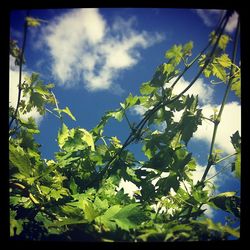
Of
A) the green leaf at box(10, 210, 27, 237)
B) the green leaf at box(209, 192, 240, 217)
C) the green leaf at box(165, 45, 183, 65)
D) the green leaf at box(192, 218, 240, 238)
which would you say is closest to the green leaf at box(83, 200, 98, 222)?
the green leaf at box(10, 210, 27, 237)

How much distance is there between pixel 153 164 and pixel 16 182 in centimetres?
51

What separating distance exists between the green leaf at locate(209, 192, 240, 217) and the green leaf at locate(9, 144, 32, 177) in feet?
2.21

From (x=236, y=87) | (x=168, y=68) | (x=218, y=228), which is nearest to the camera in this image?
(x=218, y=228)

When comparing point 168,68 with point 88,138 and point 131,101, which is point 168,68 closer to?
point 131,101

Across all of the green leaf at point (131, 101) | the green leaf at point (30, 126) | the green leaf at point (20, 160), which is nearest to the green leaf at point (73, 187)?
the green leaf at point (20, 160)

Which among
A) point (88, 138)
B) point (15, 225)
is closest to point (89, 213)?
point (15, 225)

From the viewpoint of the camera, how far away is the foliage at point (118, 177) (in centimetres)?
104

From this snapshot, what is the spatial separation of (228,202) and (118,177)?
1.40 feet

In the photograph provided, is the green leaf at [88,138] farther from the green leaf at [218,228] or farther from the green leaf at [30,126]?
the green leaf at [218,228]

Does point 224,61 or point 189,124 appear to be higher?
point 224,61

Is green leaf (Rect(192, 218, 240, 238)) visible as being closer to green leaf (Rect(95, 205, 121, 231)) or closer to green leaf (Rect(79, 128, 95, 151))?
green leaf (Rect(95, 205, 121, 231))

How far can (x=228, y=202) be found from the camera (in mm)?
1122

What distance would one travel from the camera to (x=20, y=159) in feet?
3.60
